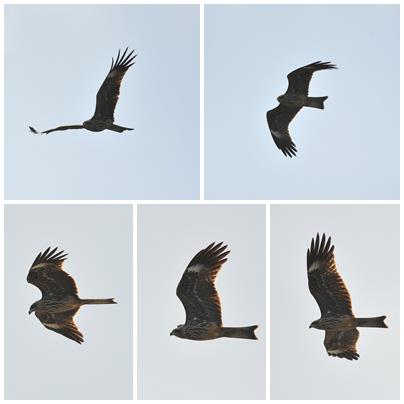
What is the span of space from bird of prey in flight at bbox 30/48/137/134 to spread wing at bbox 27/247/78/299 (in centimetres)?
132

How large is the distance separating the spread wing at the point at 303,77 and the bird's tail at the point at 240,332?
2.50m

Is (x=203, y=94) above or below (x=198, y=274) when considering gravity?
above

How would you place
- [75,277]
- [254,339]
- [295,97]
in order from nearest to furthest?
[254,339]
[75,277]
[295,97]

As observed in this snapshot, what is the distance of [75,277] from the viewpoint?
20.3ft

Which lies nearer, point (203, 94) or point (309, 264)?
point (309, 264)

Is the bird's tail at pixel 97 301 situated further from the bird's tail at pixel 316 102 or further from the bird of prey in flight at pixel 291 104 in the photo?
the bird's tail at pixel 316 102

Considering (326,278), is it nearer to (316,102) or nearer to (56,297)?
(316,102)

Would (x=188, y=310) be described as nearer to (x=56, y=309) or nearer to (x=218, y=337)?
(x=218, y=337)

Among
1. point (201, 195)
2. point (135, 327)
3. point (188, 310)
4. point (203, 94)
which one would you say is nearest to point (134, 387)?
point (135, 327)

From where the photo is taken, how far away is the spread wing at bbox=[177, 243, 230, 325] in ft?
18.9

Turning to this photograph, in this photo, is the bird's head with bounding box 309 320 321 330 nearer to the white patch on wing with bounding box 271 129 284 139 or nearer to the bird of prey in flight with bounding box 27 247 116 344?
the bird of prey in flight with bounding box 27 247 116 344

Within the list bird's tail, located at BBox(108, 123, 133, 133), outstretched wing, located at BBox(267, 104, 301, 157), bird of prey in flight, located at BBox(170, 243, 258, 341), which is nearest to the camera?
bird of prey in flight, located at BBox(170, 243, 258, 341)

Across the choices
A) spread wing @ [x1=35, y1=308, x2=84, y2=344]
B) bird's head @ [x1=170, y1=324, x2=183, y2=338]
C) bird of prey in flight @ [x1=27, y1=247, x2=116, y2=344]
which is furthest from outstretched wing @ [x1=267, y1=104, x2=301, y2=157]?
spread wing @ [x1=35, y1=308, x2=84, y2=344]

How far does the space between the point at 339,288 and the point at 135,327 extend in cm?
194
